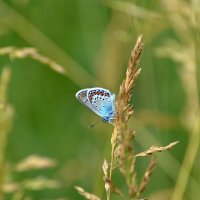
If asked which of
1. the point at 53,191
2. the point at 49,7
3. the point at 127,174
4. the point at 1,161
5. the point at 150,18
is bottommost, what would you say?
the point at 127,174

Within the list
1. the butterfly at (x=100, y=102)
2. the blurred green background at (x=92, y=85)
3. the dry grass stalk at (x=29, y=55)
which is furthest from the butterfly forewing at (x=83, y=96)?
the blurred green background at (x=92, y=85)

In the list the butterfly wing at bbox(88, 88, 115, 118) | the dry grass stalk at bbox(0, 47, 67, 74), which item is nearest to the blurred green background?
the dry grass stalk at bbox(0, 47, 67, 74)

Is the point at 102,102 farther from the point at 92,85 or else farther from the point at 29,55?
the point at 92,85

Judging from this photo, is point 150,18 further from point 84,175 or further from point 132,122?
point 84,175

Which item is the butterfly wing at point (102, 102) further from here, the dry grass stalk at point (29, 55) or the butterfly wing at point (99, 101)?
the dry grass stalk at point (29, 55)

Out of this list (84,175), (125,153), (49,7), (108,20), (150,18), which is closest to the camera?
(125,153)

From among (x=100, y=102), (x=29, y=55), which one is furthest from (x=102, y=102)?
(x=29, y=55)

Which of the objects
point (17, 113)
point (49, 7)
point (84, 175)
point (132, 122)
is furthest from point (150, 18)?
point (49, 7)

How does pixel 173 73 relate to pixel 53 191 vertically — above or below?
above
